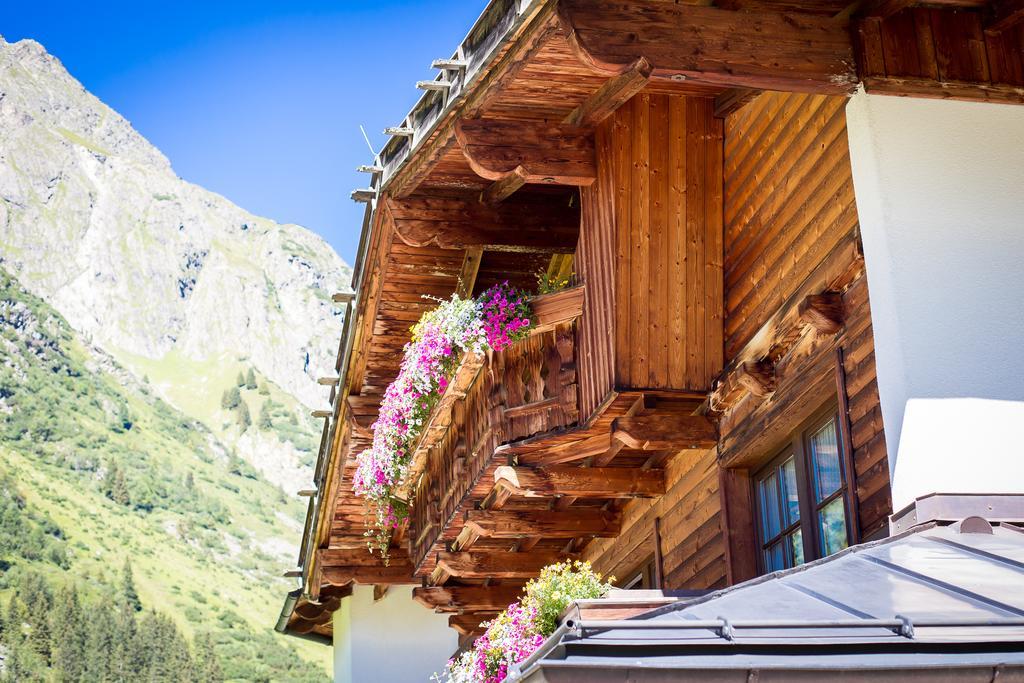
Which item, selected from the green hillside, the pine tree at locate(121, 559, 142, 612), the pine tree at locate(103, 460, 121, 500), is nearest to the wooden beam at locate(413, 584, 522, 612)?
the green hillside

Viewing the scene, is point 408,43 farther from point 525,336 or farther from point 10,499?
point 525,336

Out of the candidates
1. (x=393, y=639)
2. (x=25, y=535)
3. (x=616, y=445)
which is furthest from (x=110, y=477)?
(x=616, y=445)

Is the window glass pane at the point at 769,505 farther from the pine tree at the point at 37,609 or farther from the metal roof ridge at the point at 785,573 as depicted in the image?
the pine tree at the point at 37,609

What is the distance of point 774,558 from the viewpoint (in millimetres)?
8266

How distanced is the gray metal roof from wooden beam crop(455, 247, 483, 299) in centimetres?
659

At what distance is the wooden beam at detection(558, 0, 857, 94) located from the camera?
22.6ft

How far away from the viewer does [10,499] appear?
72.9 m

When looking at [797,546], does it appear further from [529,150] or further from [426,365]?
[426,365]

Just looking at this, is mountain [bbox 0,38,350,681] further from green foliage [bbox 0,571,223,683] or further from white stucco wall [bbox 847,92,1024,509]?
white stucco wall [bbox 847,92,1024,509]

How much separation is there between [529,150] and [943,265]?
3049mm

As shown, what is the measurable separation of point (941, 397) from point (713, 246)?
8.94 feet

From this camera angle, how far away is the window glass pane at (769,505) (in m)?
8.26

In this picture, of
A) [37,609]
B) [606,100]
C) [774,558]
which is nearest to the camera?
[606,100]

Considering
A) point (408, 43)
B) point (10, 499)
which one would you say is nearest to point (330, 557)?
point (10, 499)
